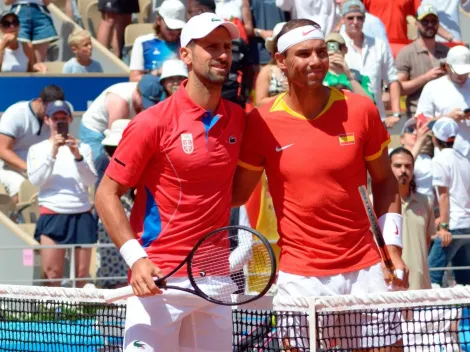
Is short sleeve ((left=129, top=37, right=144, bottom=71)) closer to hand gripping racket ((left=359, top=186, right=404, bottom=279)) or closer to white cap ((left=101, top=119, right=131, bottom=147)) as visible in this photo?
white cap ((left=101, top=119, right=131, bottom=147))

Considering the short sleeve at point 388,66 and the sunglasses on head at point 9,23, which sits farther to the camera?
the sunglasses on head at point 9,23

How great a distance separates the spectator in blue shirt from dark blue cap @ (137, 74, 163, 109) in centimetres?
234

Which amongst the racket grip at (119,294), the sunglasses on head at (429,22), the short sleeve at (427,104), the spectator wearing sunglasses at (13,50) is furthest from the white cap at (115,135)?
the sunglasses on head at (429,22)

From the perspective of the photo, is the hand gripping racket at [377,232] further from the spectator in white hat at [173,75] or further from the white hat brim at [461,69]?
the white hat brim at [461,69]

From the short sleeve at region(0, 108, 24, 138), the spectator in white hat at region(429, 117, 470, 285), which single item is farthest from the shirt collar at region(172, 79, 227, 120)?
the short sleeve at region(0, 108, 24, 138)

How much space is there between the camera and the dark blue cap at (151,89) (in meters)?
10.6

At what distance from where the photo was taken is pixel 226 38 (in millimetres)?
5617

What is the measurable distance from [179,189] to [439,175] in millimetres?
5080

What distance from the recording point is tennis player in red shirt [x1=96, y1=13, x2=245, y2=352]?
5395 millimetres

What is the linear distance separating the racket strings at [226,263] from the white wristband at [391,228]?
666 mm

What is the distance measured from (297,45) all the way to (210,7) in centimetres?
574

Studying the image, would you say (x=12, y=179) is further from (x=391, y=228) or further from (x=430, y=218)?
(x=391, y=228)

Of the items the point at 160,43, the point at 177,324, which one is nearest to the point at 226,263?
the point at 177,324

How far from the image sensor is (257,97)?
10453mm
